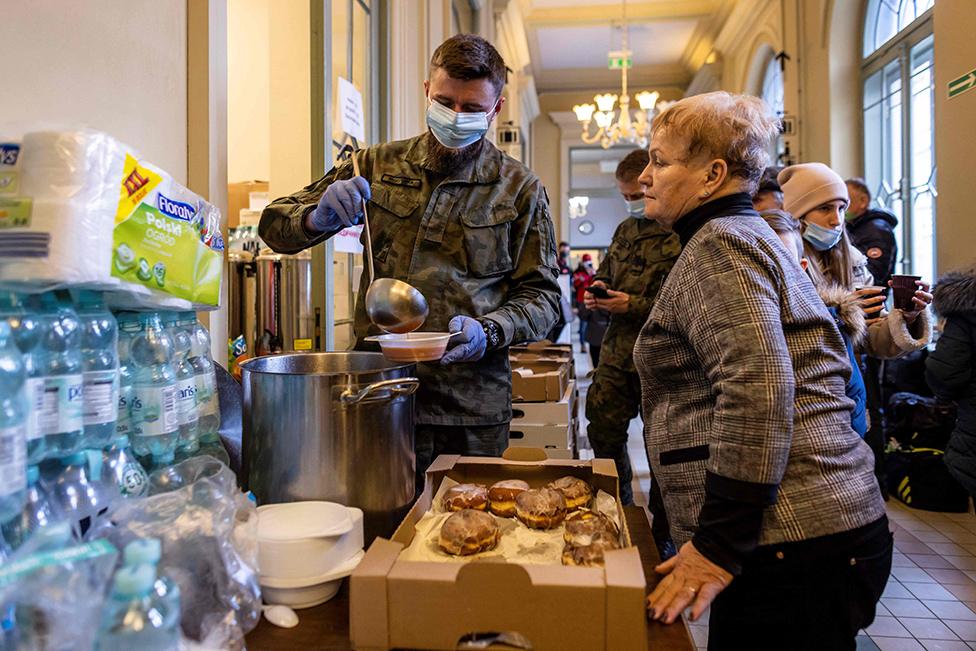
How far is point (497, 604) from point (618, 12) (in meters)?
8.55

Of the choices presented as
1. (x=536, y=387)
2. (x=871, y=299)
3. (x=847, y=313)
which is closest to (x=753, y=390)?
(x=847, y=313)

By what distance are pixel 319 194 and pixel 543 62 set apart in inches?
368

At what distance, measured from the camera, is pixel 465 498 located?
1.03m

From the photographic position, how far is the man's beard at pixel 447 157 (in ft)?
4.91

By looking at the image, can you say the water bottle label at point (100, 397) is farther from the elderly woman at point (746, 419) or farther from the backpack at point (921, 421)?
the backpack at point (921, 421)

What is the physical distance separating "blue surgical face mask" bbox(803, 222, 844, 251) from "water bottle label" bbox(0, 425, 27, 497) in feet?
7.22

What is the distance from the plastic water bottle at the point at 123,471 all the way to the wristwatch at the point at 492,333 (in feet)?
2.19

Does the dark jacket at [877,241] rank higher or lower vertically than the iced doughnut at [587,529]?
higher

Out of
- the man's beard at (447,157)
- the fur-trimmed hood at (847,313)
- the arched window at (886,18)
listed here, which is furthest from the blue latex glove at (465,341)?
the arched window at (886,18)

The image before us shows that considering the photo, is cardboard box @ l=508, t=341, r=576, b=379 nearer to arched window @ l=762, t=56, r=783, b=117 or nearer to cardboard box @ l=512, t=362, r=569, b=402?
cardboard box @ l=512, t=362, r=569, b=402

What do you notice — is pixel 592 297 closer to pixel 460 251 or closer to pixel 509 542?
pixel 460 251

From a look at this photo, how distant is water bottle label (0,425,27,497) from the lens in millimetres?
578

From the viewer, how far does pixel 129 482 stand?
0.81 meters

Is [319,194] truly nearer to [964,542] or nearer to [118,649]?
[118,649]
